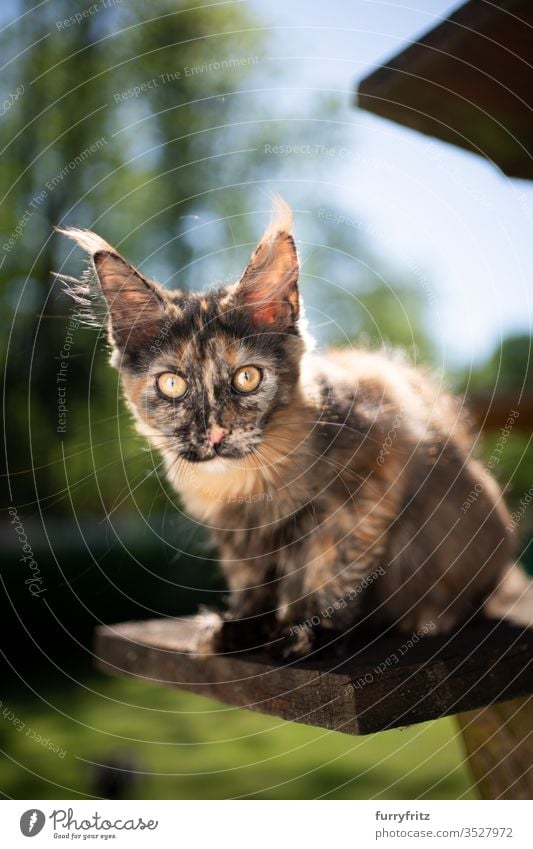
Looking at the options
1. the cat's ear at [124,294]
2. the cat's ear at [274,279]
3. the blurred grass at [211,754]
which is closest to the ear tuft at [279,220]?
Answer: the cat's ear at [274,279]

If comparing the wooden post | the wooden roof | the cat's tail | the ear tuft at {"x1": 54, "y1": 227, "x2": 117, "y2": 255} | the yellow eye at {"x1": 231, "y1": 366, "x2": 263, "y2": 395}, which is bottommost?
the wooden post

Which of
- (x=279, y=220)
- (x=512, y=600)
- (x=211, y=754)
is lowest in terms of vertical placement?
(x=512, y=600)

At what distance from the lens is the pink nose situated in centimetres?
111

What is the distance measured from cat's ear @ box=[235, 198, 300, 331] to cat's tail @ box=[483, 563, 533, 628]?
0.78 m

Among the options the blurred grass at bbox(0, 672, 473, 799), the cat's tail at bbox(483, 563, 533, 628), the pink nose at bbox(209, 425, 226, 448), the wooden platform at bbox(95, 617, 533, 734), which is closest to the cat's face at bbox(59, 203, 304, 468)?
the pink nose at bbox(209, 425, 226, 448)

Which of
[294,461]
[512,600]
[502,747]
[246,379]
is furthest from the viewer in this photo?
[512,600]

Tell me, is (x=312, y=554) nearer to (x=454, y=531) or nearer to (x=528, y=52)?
(x=454, y=531)

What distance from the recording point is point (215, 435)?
1.11 meters

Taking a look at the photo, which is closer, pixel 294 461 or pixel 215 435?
pixel 215 435

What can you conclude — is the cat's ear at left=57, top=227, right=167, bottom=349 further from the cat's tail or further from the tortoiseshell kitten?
the cat's tail

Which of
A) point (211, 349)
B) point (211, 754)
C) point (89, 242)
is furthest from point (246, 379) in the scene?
point (211, 754)

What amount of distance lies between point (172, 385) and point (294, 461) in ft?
0.90

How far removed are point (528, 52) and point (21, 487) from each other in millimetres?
2865

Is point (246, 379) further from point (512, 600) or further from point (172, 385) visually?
point (512, 600)
